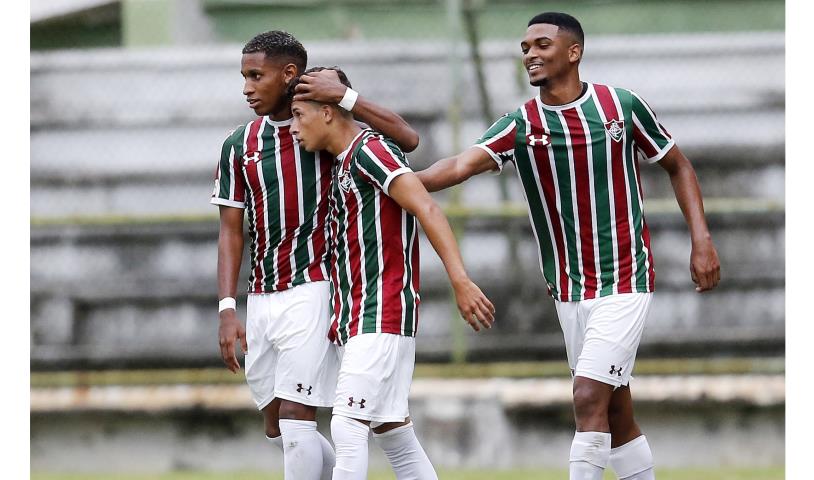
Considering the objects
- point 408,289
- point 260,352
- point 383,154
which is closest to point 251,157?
point 383,154

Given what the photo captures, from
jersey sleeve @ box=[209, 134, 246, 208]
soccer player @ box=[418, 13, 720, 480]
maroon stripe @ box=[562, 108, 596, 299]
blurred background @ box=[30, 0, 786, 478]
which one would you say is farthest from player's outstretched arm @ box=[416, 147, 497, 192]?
blurred background @ box=[30, 0, 786, 478]

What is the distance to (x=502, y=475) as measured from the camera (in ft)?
25.2

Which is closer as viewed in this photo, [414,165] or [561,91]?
[561,91]

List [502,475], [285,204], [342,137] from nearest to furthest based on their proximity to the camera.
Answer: [342,137] → [285,204] → [502,475]

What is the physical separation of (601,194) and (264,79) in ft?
4.79

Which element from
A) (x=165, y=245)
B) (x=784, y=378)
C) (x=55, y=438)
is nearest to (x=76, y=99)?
(x=165, y=245)

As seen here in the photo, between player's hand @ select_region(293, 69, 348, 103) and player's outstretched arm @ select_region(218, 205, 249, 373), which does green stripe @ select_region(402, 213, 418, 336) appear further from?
player's outstretched arm @ select_region(218, 205, 249, 373)

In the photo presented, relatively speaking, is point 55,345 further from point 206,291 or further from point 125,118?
point 125,118

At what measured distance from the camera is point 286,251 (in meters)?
5.26

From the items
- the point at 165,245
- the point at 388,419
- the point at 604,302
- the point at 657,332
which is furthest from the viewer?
the point at 165,245

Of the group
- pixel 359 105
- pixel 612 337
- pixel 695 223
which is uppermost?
pixel 359 105

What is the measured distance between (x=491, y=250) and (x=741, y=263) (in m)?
1.74

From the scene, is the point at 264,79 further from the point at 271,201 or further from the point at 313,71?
the point at 271,201

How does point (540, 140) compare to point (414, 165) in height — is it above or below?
below
